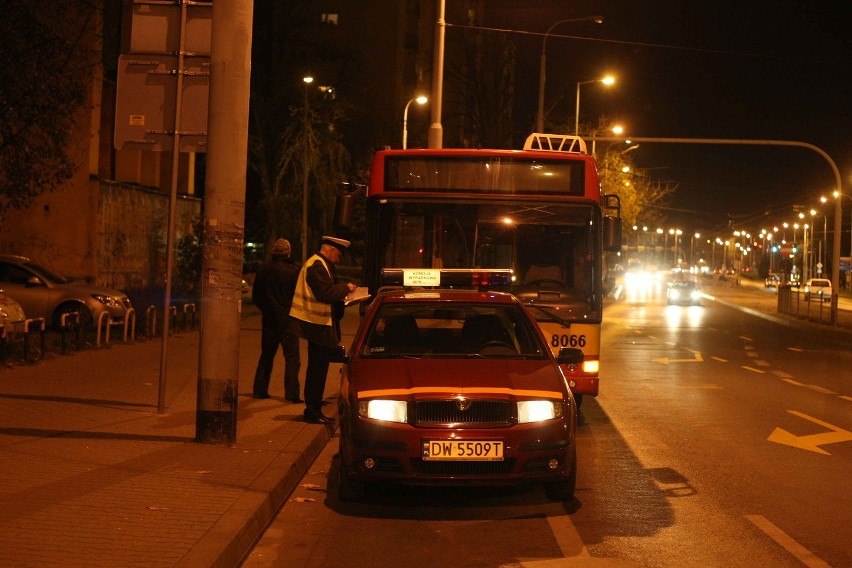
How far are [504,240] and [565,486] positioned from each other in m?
4.55

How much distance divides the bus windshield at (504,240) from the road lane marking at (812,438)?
2273 mm

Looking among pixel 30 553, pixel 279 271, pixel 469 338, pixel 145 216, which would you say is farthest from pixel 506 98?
pixel 30 553

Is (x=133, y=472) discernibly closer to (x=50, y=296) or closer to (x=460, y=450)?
(x=460, y=450)

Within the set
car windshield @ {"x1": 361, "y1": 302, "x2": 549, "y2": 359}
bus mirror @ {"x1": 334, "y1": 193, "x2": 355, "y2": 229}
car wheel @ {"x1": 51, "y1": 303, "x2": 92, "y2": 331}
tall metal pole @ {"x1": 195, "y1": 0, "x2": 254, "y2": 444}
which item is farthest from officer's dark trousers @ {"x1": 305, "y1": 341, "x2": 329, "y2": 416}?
car wheel @ {"x1": 51, "y1": 303, "x2": 92, "y2": 331}

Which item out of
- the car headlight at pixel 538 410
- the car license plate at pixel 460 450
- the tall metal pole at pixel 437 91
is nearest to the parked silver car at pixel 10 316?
the tall metal pole at pixel 437 91

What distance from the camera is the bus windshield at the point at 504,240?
1227 centimetres

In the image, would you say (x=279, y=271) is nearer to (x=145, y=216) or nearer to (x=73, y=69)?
(x=73, y=69)

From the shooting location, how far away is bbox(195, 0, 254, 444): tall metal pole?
967 centimetres

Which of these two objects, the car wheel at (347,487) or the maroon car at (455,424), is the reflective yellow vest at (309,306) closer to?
the maroon car at (455,424)

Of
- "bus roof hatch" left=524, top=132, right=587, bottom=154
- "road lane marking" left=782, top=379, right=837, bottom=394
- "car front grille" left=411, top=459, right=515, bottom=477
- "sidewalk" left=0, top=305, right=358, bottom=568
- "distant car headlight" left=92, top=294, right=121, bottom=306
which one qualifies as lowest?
"sidewalk" left=0, top=305, right=358, bottom=568

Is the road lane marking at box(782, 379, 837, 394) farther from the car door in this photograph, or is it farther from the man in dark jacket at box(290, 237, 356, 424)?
the car door

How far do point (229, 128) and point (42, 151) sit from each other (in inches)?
402

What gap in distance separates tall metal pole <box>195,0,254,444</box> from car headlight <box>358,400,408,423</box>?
2.12m

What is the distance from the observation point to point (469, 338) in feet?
30.3
